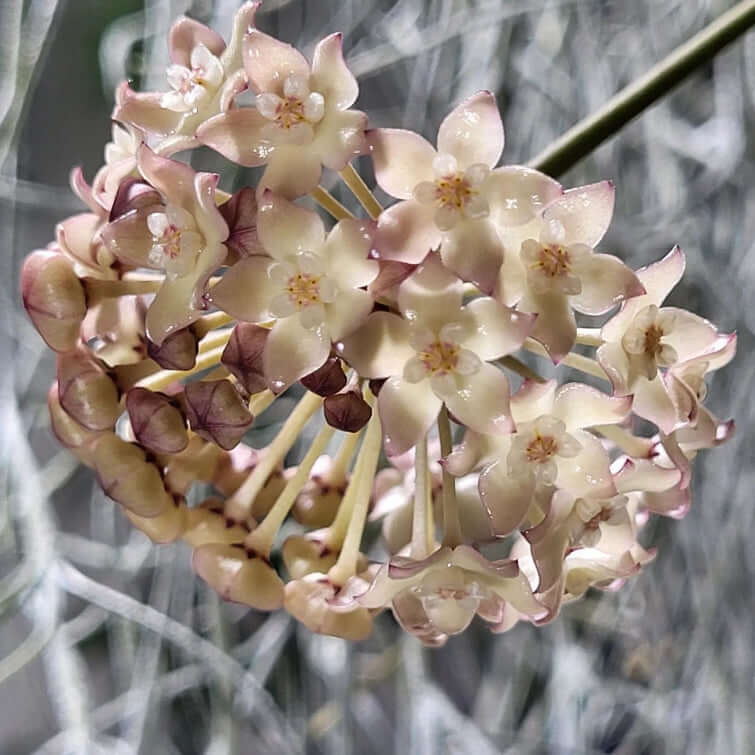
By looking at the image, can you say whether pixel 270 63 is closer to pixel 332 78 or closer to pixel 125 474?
pixel 332 78

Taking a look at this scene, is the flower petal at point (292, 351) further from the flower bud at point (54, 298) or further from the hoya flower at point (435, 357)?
the flower bud at point (54, 298)

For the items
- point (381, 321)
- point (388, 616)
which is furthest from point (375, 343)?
point (388, 616)

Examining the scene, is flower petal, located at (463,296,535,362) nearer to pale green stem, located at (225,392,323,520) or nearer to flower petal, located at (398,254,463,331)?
flower petal, located at (398,254,463,331)

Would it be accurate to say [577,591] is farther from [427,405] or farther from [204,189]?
[204,189]

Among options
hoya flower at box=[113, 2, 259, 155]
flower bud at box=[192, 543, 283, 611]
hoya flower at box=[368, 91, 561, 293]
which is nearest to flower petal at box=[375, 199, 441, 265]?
hoya flower at box=[368, 91, 561, 293]

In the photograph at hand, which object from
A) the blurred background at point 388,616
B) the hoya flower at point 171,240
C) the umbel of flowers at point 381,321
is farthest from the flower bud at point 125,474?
the blurred background at point 388,616

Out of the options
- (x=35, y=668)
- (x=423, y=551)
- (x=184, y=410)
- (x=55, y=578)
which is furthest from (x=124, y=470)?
(x=35, y=668)
